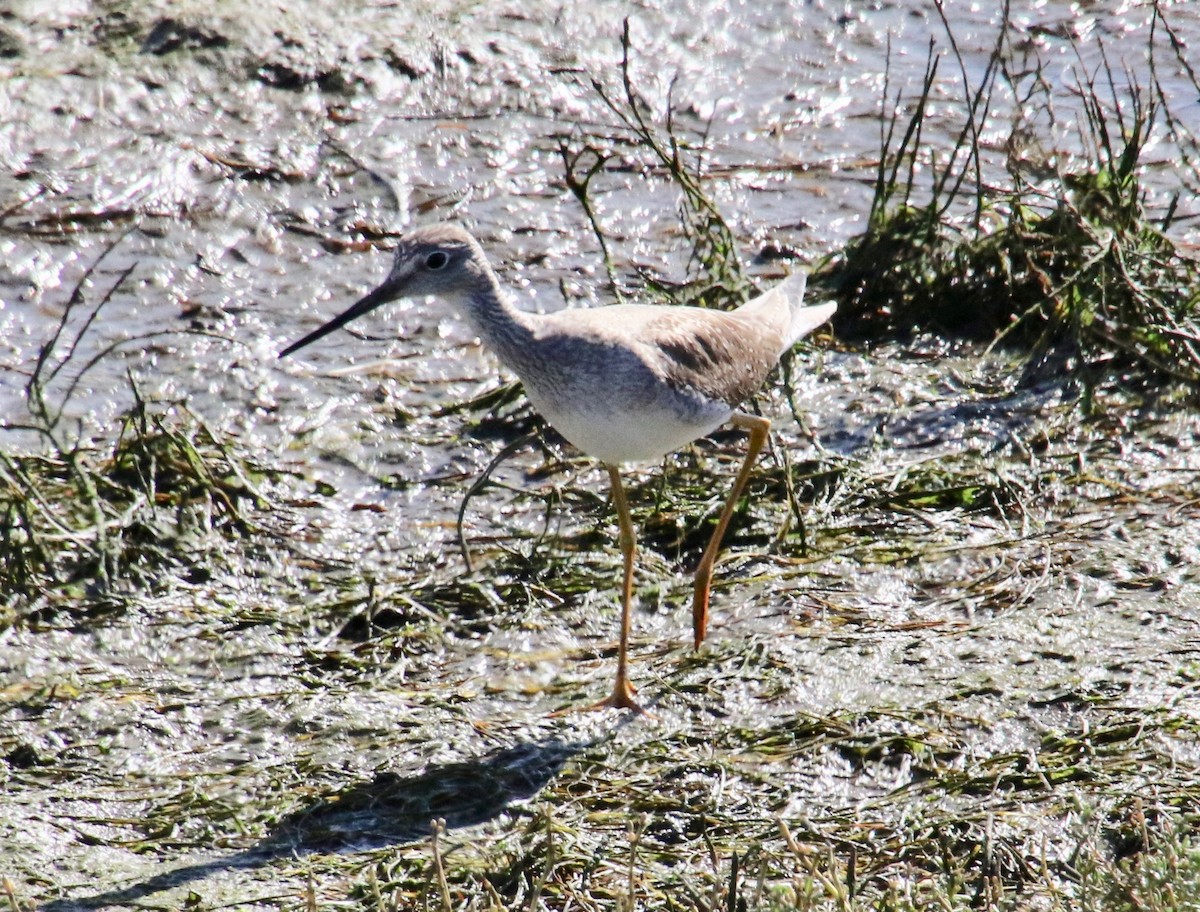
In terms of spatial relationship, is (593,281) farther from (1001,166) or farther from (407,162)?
(1001,166)

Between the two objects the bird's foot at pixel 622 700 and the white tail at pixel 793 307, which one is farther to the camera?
the white tail at pixel 793 307

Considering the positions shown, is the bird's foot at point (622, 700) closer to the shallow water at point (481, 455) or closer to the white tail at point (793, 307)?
the shallow water at point (481, 455)

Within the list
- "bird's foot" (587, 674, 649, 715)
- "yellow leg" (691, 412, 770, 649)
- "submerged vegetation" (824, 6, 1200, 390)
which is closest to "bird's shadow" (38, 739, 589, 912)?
"bird's foot" (587, 674, 649, 715)

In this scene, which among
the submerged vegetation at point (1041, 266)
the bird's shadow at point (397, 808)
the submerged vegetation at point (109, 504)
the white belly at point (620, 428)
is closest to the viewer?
the bird's shadow at point (397, 808)

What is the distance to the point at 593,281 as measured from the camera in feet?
26.2

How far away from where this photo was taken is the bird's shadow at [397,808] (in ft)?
14.4

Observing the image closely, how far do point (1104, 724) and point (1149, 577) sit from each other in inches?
38.2

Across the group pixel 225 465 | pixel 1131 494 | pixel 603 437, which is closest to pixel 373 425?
Result: pixel 225 465

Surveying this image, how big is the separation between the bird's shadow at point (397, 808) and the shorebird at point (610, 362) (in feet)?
1.45

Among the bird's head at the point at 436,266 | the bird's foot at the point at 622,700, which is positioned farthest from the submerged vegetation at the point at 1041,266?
the bird's foot at the point at 622,700

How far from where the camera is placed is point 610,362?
191 inches

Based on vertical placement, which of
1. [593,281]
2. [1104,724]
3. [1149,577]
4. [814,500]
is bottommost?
[1104,724]

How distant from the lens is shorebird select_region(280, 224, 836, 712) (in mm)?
4859

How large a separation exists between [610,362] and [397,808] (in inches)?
63.2
